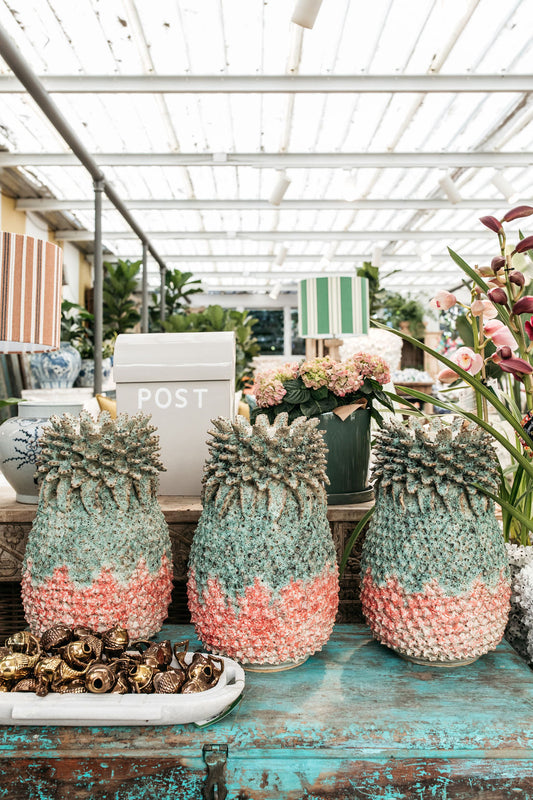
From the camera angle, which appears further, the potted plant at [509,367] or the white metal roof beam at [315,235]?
the white metal roof beam at [315,235]

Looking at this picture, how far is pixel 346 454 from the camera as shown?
1068 millimetres

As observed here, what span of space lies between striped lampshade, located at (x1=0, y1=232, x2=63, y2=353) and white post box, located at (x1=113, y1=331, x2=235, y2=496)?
167mm

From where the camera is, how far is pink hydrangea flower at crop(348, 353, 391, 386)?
1.06 m

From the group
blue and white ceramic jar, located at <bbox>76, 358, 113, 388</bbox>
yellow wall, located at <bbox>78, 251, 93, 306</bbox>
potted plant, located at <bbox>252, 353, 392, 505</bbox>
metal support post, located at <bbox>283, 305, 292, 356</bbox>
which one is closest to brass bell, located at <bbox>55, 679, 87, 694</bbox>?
potted plant, located at <bbox>252, 353, 392, 505</bbox>

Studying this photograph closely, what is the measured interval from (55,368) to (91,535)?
3.44m

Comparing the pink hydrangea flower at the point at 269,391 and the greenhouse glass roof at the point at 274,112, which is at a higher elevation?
the greenhouse glass roof at the point at 274,112

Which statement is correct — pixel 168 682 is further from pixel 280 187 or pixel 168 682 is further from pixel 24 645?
pixel 280 187

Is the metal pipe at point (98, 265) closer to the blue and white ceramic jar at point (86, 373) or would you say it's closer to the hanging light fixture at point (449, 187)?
the blue and white ceramic jar at point (86, 373)

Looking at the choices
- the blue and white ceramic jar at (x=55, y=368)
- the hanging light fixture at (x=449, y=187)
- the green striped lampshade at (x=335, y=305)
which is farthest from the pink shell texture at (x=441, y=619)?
the hanging light fixture at (x=449, y=187)

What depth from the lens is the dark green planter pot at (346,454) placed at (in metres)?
1.05

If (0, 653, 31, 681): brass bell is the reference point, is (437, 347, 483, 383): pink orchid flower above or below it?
above

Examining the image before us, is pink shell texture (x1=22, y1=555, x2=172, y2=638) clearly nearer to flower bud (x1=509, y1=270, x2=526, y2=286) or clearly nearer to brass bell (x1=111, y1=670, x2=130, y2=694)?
brass bell (x1=111, y1=670, x2=130, y2=694)

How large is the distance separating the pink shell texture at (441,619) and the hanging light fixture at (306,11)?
90.3 inches

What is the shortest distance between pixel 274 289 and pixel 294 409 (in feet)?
28.9
